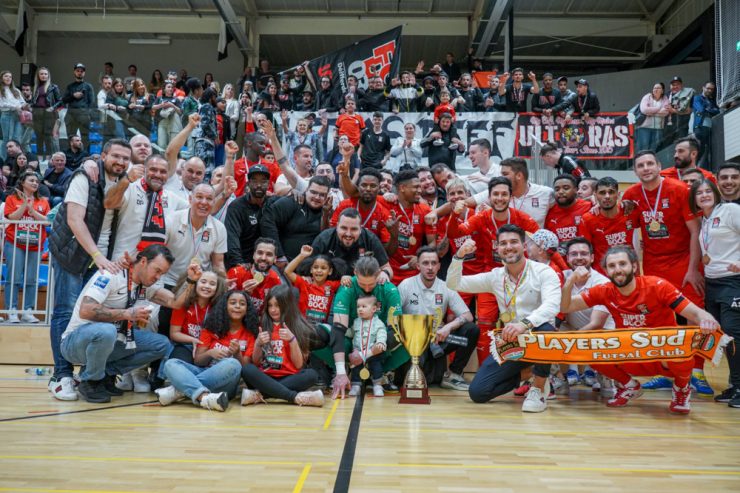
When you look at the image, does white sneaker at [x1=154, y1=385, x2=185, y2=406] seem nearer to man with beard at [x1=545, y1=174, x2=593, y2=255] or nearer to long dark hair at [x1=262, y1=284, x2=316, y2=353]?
long dark hair at [x1=262, y1=284, x2=316, y2=353]

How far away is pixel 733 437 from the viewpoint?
393 cm

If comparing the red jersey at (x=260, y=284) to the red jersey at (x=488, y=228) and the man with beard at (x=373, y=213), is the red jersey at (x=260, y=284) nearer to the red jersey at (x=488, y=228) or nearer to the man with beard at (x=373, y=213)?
the man with beard at (x=373, y=213)

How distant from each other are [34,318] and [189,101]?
5455 mm

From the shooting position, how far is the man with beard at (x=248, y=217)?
6.29 metres

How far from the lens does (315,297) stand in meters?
6.02

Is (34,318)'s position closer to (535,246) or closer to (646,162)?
(535,246)

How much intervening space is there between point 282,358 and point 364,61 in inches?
470

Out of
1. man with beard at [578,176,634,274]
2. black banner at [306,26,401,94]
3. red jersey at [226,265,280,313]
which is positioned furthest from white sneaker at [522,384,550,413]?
black banner at [306,26,401,94]

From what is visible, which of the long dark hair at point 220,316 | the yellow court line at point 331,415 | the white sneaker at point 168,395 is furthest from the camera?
the long dark hair at point 220,316

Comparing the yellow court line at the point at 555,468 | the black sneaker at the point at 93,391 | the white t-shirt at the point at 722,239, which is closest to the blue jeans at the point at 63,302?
the black sneaker at the point at 93,391

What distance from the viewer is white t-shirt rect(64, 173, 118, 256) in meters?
5.02

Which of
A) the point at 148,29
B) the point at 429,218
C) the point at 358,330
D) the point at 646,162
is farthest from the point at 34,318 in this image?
the point at 148,29

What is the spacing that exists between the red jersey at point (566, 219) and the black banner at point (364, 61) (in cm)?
970

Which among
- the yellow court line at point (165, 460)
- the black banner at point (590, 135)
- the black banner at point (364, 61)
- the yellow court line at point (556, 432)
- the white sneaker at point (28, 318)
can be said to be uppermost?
the black banner at point (364, 61)
